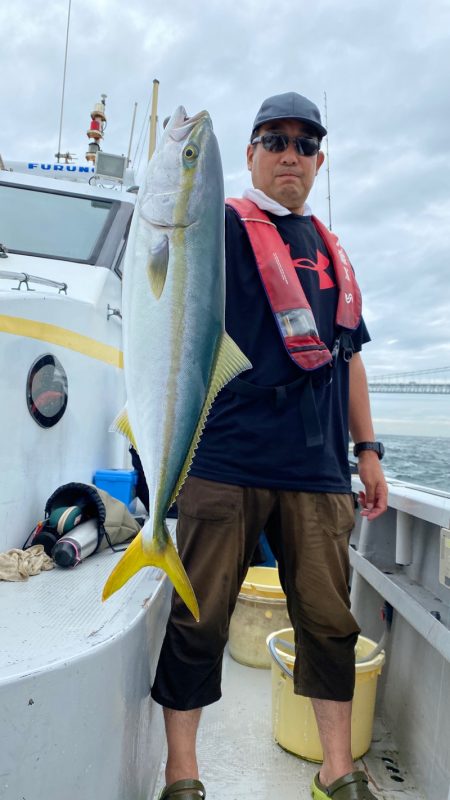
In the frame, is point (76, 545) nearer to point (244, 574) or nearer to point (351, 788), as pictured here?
point (244, 574)

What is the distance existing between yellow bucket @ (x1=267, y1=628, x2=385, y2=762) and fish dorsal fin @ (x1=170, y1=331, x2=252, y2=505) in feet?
5.01

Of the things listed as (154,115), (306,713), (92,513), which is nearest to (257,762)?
(306,713)

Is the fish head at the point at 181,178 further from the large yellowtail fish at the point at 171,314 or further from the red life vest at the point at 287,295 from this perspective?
the red life vest at the point at 287,295

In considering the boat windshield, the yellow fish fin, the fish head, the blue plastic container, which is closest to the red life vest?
the fish head

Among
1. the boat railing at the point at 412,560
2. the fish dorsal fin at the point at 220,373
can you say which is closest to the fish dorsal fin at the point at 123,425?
the fish dorsal fin at the point at 220,373

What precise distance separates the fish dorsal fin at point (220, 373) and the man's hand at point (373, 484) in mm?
959

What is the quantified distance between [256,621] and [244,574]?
6.10 feet

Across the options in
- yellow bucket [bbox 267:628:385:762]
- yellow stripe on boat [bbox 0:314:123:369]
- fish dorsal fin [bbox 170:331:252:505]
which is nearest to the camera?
fish dorsal fin [bbox 170:331:252:505]

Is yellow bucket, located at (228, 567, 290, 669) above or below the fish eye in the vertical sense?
below

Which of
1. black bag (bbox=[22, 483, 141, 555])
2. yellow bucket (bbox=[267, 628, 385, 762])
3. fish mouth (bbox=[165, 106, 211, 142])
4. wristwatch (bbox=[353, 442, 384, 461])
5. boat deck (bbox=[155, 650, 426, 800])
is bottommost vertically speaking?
boat deck (bbox=[155, 650, 426, 800])

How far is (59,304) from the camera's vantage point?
8.31 feet

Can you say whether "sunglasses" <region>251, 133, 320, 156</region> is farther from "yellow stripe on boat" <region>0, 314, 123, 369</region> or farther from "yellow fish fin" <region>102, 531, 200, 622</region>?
"yellow fish fin" <region>102, 531, 200, 622</region>

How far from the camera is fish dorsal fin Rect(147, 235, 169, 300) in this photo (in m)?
1.44

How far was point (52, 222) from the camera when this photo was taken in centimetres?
371
